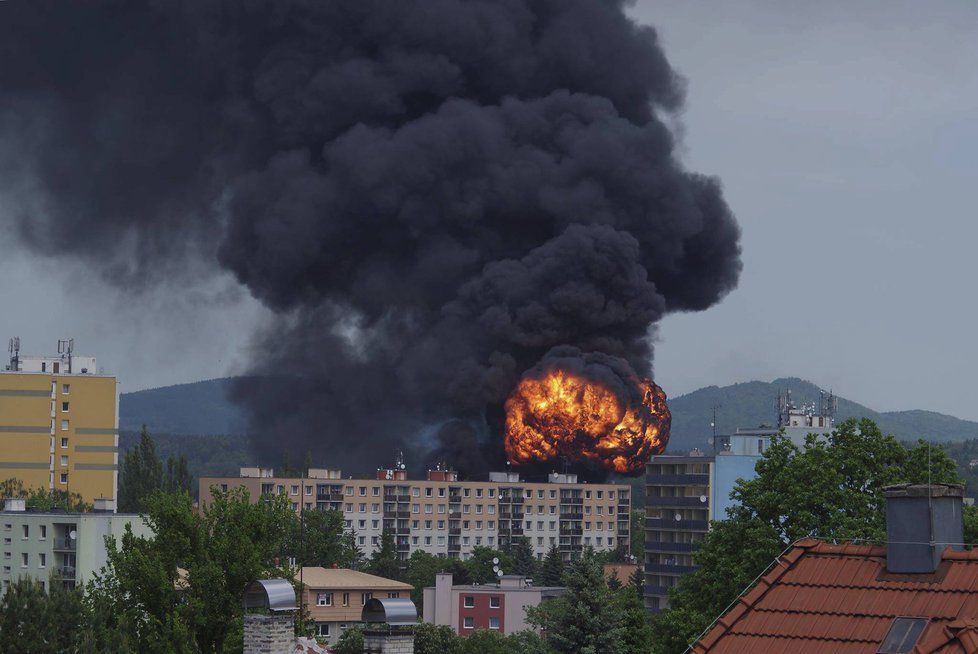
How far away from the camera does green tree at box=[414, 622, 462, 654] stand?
52.5 metres

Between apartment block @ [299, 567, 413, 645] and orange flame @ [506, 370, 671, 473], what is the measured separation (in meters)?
26.4

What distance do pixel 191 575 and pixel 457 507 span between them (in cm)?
7508

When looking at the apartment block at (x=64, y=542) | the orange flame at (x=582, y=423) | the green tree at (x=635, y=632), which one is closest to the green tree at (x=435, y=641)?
the apartment block at (x=64, y=542)

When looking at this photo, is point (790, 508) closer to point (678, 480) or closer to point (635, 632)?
point (635, 632)

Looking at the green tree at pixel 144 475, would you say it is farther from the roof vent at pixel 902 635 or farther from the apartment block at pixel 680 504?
the roof vent at pixel 902 635

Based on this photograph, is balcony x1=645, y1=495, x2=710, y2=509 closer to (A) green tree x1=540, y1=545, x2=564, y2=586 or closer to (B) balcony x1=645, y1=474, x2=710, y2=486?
(B) balcony x1=645, y1=474, x2=710, y2=486

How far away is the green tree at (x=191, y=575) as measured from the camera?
2841cm

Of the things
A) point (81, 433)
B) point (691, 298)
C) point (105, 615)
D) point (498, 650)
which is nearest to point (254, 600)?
point (105, 615)

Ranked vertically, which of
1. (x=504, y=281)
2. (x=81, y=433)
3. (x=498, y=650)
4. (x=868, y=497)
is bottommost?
(x=498, y=650)

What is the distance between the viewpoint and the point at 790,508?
28031mm

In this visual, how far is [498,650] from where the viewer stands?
174 feet

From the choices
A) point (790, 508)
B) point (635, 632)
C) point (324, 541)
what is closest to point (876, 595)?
point (790, 508)

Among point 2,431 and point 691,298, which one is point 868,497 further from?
point 2,431

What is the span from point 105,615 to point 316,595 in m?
35.1
